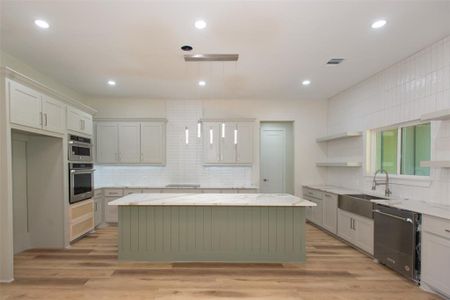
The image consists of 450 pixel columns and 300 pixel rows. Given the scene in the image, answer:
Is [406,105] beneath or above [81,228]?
above

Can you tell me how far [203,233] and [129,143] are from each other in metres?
3.16

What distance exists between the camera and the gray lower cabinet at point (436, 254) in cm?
247

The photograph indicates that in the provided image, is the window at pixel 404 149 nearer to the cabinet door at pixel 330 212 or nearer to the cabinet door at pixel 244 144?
the cabinet door at pixel 330 212

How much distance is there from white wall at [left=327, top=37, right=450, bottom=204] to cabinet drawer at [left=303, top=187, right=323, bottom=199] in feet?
1.98

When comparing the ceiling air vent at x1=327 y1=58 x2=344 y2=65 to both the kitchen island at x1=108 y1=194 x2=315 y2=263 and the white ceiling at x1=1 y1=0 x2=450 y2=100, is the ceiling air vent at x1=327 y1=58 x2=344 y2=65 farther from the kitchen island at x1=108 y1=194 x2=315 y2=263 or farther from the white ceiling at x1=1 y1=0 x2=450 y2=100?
the kitchen island at x1=108 y1=194 x2=315 y2=263

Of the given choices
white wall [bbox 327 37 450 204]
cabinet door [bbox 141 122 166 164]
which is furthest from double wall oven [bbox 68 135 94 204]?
white wall [bbox 327 37 450 204]

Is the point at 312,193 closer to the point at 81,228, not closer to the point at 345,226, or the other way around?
the point at 345,226

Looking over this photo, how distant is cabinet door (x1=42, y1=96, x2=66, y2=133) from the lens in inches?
140

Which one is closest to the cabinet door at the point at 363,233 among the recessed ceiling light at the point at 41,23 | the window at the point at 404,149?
the window at the point at 404,149

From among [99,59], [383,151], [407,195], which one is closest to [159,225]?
[99,59]

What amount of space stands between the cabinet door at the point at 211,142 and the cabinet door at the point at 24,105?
308 cm

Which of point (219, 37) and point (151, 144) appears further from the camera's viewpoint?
point (151, 144)

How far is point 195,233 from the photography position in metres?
3.46

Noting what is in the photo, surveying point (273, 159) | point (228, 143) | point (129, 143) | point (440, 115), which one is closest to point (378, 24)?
point (440, 115)
